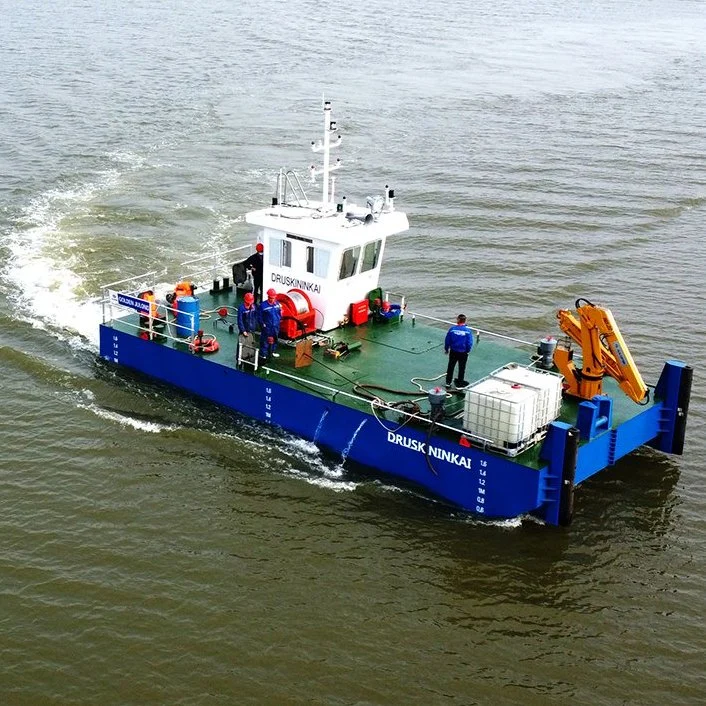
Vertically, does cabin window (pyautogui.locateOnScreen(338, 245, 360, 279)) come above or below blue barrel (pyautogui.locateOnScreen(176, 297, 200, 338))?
above

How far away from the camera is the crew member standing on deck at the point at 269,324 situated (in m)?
18.4

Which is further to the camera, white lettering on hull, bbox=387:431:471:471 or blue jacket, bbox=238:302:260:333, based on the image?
blue jacket, bbox=238:302:260:333

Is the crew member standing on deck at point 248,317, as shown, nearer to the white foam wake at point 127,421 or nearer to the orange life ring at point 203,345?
the orange life ring at point 203,345

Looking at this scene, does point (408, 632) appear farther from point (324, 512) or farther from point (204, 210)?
point (204, 210)

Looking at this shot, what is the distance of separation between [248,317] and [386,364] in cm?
274

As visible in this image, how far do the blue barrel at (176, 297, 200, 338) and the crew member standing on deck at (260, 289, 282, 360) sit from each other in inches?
72.2

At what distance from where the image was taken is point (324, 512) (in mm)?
16562

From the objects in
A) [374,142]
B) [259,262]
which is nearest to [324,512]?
[259,262]

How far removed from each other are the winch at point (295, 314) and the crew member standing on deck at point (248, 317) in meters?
0.95

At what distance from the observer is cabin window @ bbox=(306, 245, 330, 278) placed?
63.0 ft

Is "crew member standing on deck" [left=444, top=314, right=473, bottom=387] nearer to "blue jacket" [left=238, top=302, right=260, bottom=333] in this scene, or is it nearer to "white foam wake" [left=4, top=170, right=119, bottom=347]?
"blue jacket" [left=238, top=302, right=260, bottom=333]

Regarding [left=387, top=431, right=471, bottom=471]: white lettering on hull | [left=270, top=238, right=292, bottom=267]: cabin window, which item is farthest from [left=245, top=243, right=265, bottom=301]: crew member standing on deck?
[left=387, top=431, right=471, bottom=471]: white lettering on hull

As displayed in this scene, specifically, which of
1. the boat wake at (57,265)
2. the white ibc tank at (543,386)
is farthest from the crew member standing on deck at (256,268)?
the white ibc tank at (543,386)

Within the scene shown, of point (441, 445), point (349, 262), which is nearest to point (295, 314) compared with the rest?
point (349, 262)
